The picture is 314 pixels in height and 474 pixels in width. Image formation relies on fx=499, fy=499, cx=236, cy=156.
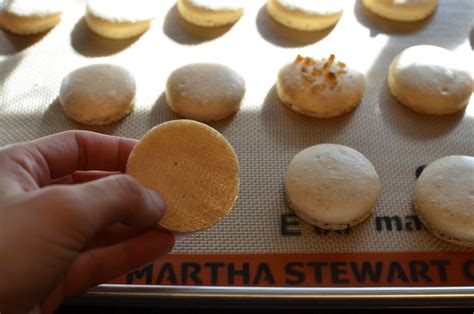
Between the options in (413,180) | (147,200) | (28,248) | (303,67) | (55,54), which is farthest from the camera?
(55,54)

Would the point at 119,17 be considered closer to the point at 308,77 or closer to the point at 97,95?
the point at 97,95

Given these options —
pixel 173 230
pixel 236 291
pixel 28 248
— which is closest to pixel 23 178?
pixel 28 248

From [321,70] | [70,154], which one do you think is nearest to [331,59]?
[321,70]

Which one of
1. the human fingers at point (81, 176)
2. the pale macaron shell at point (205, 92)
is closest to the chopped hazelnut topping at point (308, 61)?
the pale macaron shell at point (205, 92)

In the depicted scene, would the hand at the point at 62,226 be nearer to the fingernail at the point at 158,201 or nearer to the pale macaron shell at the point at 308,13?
the fingernail at the point at 158,201

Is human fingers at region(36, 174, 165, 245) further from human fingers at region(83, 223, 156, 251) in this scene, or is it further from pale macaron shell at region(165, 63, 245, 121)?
pale macaron shell at region(165, 63, 245, 121)

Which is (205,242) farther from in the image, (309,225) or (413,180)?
(413,180)
